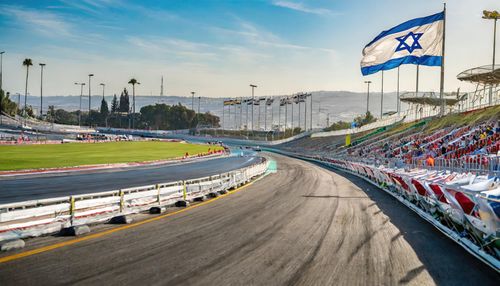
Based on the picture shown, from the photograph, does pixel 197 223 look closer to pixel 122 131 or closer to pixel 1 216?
pixel 1 216

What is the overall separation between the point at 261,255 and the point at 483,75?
129 ft

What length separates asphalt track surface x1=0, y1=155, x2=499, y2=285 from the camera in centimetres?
814

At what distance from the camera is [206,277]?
26.7ft

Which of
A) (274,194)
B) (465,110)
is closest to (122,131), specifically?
(465,110)

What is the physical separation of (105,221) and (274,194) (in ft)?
36.0

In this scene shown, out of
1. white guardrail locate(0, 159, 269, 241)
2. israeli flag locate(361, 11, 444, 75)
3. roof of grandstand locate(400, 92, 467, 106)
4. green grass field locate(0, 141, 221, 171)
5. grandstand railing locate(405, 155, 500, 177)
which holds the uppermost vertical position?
israeli flag locate(361, 11, 444, 75)

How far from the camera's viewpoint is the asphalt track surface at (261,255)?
8141 mm

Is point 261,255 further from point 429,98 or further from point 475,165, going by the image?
point 429,98

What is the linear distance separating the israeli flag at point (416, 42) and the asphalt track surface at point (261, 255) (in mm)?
24936

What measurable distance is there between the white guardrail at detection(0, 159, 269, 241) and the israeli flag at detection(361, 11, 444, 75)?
24.1 metres

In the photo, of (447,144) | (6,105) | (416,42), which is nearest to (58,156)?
(416,42)

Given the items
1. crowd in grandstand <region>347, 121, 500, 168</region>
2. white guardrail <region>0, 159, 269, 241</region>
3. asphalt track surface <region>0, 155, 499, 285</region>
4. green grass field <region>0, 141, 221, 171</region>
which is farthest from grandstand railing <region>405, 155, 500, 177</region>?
green grass field <region>0, 141, 221, 171</region>

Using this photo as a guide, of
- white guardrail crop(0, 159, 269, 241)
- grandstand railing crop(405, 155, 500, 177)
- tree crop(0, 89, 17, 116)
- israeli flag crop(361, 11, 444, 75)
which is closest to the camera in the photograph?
white guardrail crop(0, 159, 269, 241)

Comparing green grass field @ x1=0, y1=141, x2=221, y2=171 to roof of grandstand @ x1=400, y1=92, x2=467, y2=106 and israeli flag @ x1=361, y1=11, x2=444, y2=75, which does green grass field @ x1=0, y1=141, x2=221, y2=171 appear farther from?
roof of grandstand @ x1=400, y1=92, x2=467, y2=106
